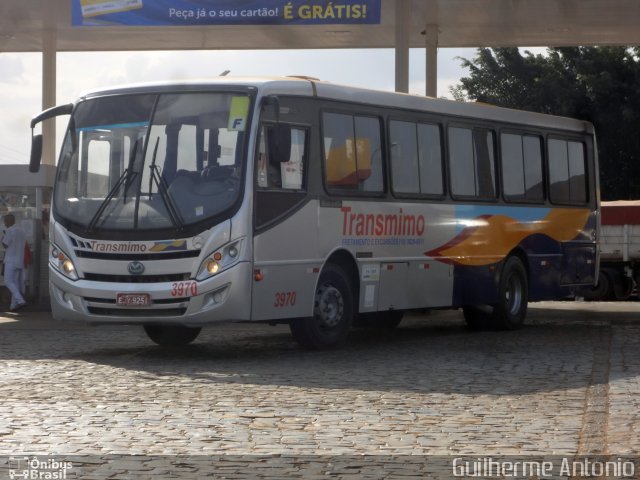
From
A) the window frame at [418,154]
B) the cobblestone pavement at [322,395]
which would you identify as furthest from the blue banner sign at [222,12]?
the cobblestone pavement at [322,395]

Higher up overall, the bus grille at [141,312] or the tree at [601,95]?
the tree at [601,95]

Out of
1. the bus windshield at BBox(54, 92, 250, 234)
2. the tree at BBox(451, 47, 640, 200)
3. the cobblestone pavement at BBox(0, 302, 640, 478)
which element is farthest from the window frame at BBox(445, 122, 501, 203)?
the tree at BBox(451, 47, 640, 200)

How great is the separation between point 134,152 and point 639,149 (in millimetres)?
45202

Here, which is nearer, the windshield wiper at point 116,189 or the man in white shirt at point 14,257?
the windshield wiper at point 116,189

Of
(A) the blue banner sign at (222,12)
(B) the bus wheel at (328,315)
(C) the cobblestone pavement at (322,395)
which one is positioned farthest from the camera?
(A) the blue banner sign at (222,12)

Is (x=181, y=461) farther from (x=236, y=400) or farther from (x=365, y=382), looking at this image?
(x=365, y=382)

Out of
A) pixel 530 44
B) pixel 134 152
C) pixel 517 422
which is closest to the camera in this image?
pixel 517 422

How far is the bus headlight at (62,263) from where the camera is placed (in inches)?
604

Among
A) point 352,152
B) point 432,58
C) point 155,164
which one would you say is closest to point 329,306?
point 352,152

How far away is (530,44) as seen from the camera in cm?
2995

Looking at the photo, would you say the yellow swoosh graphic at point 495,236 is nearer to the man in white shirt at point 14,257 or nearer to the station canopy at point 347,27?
the station canopy at point 347,27

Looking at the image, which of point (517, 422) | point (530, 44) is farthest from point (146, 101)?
point (530, 44)

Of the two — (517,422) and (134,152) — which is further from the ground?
(134,152)

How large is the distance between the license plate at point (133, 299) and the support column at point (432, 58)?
14380 mm
